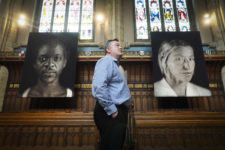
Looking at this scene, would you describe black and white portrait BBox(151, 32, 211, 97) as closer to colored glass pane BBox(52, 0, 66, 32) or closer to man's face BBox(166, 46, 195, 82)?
man's face BBox(166, 46, 195, 82)

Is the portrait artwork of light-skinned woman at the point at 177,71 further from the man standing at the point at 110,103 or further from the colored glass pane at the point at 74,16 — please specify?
the colored glass pane at the point at 74,16

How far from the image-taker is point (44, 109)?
525 cm

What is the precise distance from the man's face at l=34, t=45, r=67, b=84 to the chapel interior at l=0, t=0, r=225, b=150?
678 mm

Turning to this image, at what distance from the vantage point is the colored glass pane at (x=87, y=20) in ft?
23.0

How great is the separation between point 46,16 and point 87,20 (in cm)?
204

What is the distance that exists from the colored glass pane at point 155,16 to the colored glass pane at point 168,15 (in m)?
0.30

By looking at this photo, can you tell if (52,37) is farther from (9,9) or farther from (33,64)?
(9,9)

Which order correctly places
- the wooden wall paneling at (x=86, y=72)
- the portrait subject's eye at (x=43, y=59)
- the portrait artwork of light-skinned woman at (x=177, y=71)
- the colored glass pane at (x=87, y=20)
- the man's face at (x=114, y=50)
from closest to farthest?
1. the man's face at (x=114, y=50)
2. the portrait artwork of light-skinned woman at (x=177, y=71)
3. the portrait subject's eye at (x=43, y=59)
4. the wooden wall paneling at (x=86, y=72)
5. the colored glass pane at (x=87, y=20)

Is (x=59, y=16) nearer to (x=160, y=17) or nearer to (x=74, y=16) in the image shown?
(x=74, y=16)

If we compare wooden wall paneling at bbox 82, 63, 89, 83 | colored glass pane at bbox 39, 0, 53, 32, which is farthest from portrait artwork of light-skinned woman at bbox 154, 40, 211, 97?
colored glass pane at bbox 39, 0, 53, 32

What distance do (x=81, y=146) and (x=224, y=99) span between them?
5.20m

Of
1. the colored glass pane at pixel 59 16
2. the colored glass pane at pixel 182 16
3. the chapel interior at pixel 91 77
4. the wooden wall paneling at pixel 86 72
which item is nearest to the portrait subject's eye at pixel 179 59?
→ the chapel interior at pixel 91 77

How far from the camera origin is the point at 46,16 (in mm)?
7324

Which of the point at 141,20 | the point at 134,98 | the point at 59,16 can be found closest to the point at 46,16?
the point at 59,16
